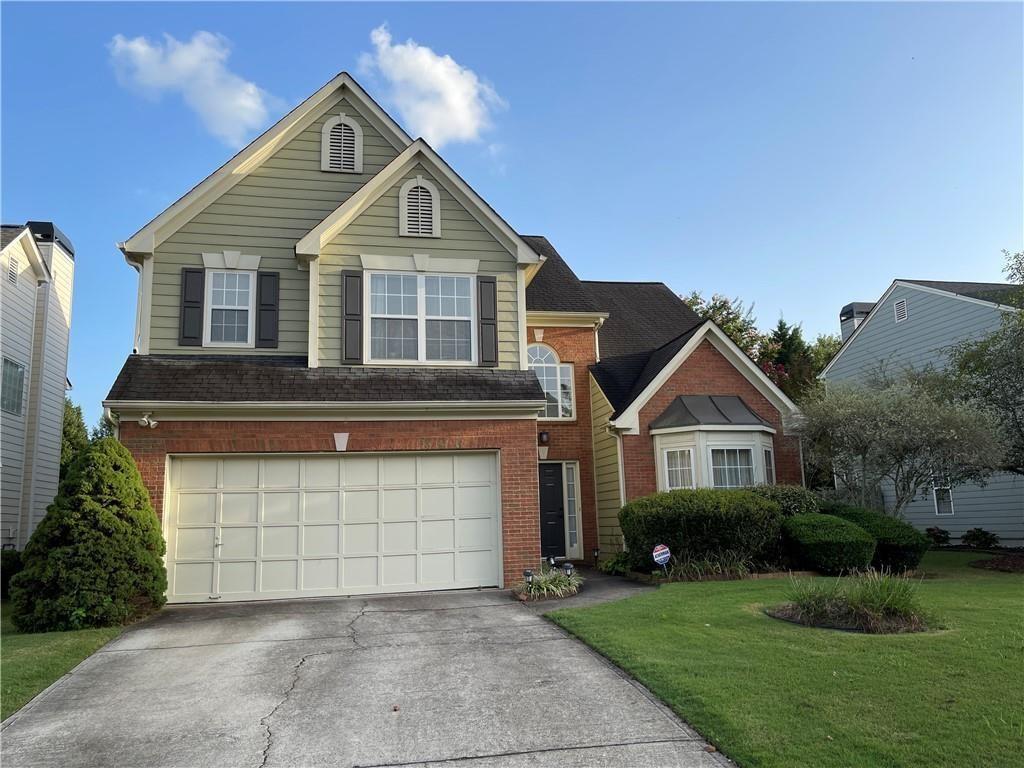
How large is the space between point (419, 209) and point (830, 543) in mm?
9618

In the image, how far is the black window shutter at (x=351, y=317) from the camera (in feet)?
42.1

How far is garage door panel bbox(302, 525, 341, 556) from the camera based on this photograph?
12.0m

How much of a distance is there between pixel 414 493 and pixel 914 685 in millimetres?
8215

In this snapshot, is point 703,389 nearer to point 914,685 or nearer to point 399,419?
point 399,419

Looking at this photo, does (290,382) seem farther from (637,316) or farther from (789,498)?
Answer: (637,316)

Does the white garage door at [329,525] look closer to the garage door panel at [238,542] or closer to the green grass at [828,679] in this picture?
the garage door panel at [238,542]

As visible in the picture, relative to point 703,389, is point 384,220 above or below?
above

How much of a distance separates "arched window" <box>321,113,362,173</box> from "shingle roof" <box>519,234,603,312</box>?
4.76 meters

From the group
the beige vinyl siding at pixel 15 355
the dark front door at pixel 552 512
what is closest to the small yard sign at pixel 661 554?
the dark front door at pixel 552 512

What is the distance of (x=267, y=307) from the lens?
1312 centimetres

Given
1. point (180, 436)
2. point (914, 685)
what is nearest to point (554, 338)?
point (180, 436)

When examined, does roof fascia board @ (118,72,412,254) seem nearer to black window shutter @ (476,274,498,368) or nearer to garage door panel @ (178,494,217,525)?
black window shutter @ (476,274,498,368)

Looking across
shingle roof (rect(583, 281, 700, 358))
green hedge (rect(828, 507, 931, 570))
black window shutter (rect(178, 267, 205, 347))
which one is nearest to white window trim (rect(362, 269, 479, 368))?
black window shutter (rect(178, 267, 205, 347))

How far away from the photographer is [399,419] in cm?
1244
